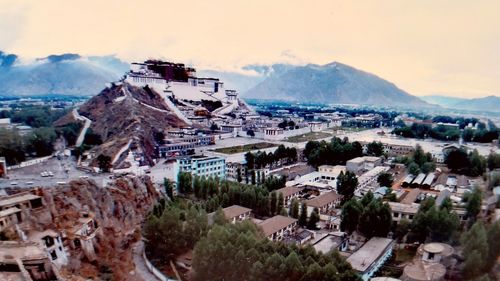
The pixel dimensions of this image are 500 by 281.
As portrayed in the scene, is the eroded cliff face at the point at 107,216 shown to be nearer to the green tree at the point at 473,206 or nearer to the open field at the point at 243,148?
the open field at the point at 243,148

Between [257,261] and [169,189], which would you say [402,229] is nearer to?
[257,261]

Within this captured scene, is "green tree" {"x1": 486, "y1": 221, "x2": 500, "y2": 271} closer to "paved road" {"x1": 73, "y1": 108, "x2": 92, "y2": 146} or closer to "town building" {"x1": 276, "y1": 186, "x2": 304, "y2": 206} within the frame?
"town building" {"x1": 276, "y1": 186, "x2": 304, "y2": 206}

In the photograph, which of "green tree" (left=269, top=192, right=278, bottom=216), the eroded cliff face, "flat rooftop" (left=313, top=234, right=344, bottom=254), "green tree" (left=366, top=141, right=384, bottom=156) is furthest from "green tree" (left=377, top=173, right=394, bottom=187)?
the eroded cliff face

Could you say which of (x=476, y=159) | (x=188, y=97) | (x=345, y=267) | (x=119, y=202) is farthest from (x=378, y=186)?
(x=188, y=97)

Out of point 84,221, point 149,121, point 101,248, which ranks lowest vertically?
point 101,248

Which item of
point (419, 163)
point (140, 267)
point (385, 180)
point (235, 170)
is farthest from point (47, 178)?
point (419, 163)

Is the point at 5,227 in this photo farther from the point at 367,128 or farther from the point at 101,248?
the point at 367,128
